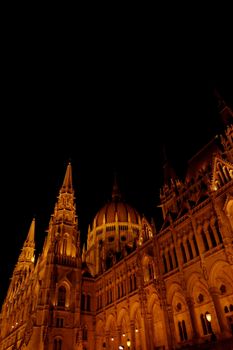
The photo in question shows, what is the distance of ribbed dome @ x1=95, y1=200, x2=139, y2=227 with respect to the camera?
7012 cm

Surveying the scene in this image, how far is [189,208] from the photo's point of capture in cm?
3672

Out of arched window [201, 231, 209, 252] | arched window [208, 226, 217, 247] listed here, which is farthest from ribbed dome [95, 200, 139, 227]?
arched window [208, 226, 217, 247]

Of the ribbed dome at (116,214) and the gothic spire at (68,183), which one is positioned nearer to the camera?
the gothic spire at (68,183)

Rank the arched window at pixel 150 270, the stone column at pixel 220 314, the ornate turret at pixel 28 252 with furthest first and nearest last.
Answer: the ornate turret at pixel 28 252
the arched window at pixel 150 270
the stone column at pixel 220 314

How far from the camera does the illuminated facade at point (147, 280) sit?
105 feet

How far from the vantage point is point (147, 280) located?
134ft

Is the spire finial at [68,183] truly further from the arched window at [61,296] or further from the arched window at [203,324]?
the arched window at [203,324]

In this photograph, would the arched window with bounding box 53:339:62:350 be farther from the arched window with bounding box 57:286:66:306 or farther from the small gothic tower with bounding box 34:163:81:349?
the arched window with bounding box 57:286:66:306

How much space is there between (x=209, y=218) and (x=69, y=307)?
27266 mm

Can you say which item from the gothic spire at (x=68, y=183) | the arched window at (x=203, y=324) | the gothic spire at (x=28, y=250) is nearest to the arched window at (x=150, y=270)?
the arched window at (x=203, y=324)

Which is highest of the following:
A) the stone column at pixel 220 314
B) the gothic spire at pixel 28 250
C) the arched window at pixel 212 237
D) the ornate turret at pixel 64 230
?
the gothic spire at pixel 28 250

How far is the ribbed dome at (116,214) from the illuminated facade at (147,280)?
1916 millimetres

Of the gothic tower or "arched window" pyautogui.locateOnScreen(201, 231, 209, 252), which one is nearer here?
"arched window" pyautogui.locateOnScreen(201, 231, 209, 252)

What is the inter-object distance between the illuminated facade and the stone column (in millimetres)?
90
